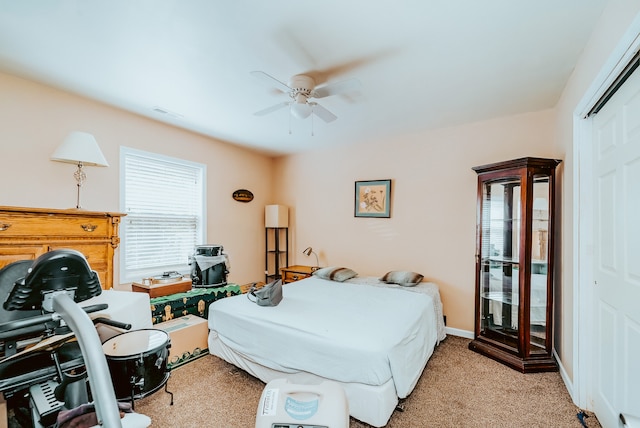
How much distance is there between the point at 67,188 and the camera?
9.02ft

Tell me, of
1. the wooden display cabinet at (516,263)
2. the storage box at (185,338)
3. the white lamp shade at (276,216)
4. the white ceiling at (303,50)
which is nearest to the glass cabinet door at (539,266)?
the wooden display cabinet at (516,263)

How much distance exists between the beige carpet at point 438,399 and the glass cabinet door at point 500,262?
0.45 m

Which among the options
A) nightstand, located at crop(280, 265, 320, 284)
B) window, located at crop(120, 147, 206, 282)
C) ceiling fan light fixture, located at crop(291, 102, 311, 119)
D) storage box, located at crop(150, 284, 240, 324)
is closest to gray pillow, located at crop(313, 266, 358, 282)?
nightstand, located at crop(280, 265, 320, 284)

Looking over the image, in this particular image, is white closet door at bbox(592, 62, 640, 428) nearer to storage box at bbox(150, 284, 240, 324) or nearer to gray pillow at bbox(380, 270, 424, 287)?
gray pillow at bbox(380, 270, 424, 287)

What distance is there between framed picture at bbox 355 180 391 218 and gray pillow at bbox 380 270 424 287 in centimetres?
84

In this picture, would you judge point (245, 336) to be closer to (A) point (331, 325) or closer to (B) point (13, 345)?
(A) point (331, 325)

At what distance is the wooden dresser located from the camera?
1.97 metres

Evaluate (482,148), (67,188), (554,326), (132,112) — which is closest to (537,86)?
(482,148)

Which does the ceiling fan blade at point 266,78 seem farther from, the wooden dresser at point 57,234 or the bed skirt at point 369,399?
the bed skirt at point 369,399

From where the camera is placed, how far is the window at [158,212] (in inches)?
127

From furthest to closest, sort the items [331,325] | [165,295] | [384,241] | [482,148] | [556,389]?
1. [384,241]
2. [482,148]
3. [165,295]
4. [556,389]
5. [331,325]

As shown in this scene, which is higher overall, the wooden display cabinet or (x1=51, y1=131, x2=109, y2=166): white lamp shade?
(x1=51, y1=131, x2=109, y2=166): white lamp shade

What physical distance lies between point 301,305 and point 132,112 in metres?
2.78

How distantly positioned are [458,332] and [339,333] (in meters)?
2.16
